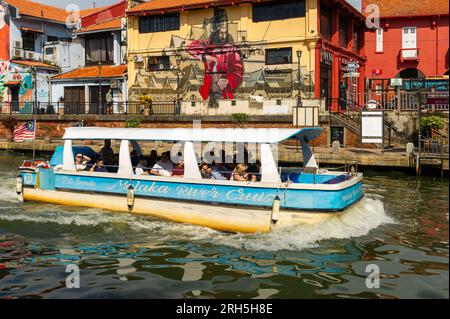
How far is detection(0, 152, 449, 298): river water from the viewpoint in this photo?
8.21 meters

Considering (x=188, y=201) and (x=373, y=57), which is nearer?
(x=188, y=201)

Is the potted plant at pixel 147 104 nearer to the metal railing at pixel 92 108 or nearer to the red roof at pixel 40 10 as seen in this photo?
the metal railing at pixel 92 108

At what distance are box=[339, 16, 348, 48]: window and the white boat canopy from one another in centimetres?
2400

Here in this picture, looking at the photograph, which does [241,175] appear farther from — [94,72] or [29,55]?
[29,55]

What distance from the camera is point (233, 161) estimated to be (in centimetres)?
1349

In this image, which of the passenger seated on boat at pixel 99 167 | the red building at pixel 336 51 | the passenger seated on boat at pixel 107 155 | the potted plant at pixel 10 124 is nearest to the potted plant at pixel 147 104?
the potted plant at pixel 10 124

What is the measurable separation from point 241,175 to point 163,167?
8.43ft

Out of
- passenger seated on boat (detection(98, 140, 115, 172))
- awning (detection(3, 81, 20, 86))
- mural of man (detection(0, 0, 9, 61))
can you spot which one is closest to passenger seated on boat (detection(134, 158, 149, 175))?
passenger seated on boat (detection(98, 140, 115, 172))

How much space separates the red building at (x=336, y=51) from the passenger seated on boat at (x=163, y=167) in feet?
56.6

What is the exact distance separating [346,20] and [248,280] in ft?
104

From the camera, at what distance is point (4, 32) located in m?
45.8

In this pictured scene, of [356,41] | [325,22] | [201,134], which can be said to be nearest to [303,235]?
[201,134]
